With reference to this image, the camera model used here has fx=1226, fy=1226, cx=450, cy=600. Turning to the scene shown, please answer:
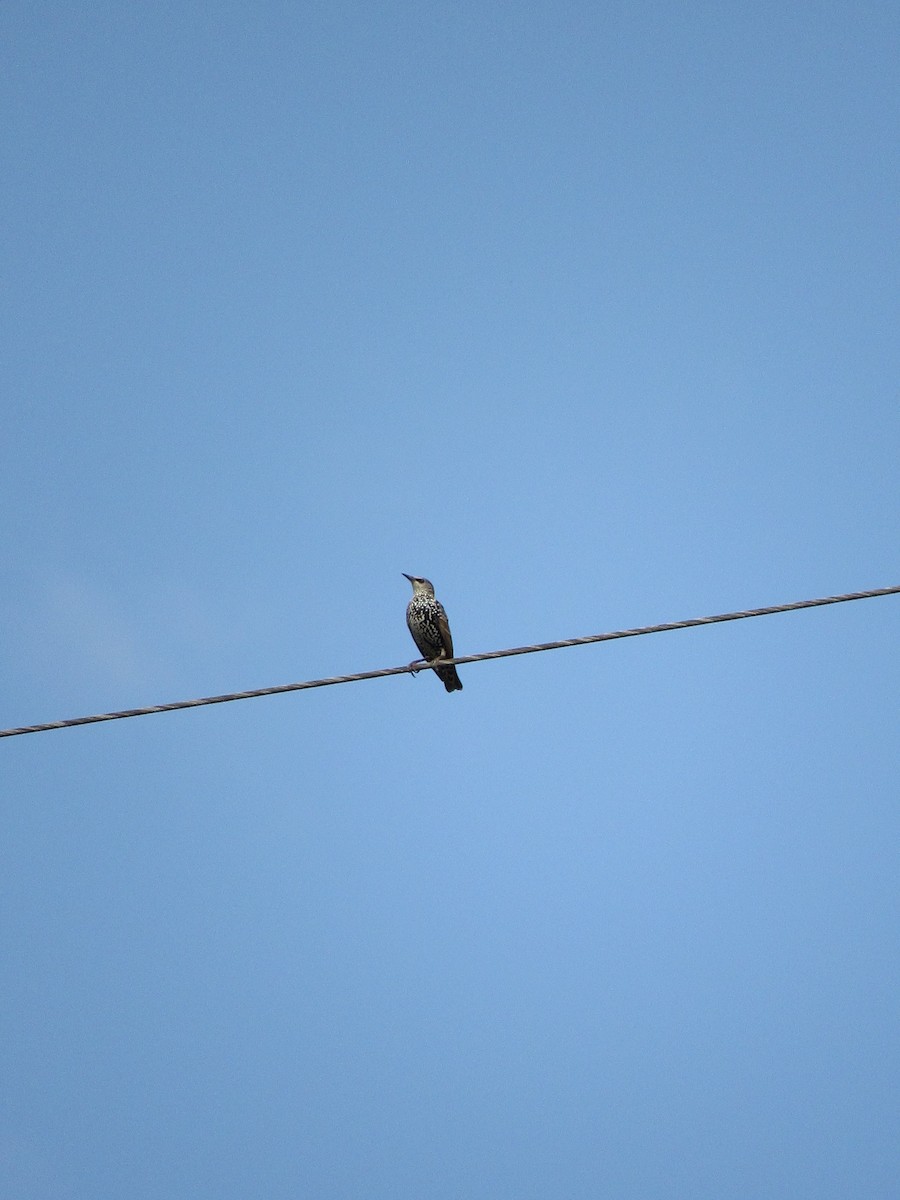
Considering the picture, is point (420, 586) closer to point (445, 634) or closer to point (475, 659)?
point (445, 634)

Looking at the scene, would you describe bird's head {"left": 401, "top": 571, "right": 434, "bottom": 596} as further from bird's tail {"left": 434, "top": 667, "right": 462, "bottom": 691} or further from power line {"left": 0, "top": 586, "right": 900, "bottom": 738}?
power line {"left": 0, "top": 586, "right": 900, "bottom": 738}

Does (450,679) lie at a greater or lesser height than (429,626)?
lesser

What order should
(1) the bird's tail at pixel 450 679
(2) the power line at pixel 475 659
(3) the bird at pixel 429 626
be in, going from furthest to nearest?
1. (3) the bird at pixel 429 626
2. (1) the bird's tail at pixel 450 679
3. (2) the power line at pixel 475 659

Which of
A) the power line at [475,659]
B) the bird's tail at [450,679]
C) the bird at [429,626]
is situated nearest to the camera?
the power line at [475,659]

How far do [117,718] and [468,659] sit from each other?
2.14m

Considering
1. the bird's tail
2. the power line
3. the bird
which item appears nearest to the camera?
the power line

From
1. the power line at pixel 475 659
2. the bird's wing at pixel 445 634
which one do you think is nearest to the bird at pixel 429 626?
the bird's wing at pixel 445 634

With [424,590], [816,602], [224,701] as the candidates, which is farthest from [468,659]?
[424,590]

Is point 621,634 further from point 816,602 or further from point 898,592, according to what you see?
point 898,592

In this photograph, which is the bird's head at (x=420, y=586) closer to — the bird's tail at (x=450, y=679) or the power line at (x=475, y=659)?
the bird's tail at (x=450, y=679)

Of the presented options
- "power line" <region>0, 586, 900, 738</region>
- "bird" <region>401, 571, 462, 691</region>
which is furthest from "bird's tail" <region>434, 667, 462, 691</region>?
"power line" <region>0, 586, 900, 738</region>

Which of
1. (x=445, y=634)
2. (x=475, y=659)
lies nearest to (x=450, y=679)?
(x=445, y=634)

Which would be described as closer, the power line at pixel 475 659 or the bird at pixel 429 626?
the power line at pixel 475 659

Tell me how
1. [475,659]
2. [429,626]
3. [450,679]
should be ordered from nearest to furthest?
[475,659]
[450,679]
[429,626]
